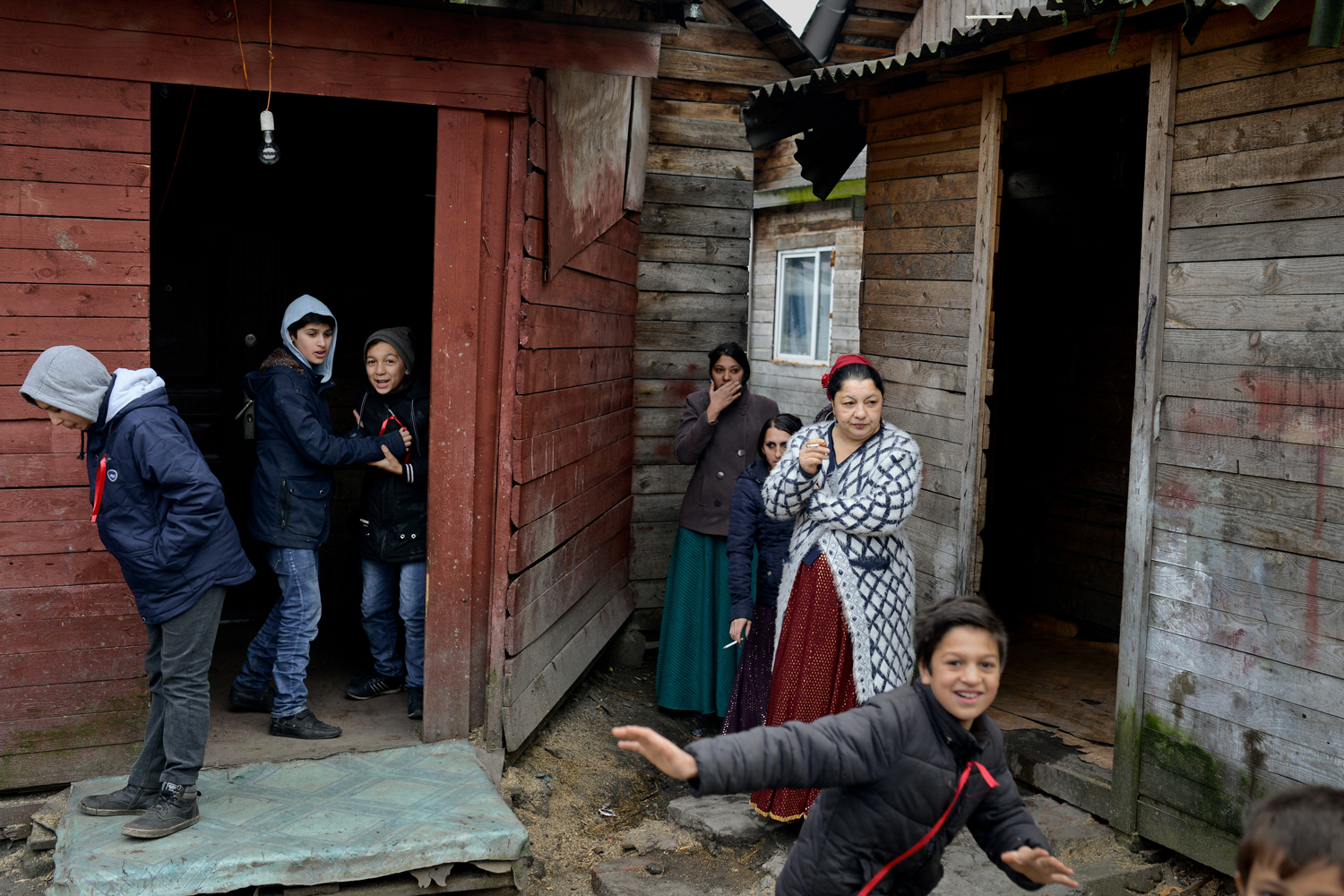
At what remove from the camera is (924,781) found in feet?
8.15

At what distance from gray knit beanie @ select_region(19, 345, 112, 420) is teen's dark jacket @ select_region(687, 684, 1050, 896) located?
274 cm

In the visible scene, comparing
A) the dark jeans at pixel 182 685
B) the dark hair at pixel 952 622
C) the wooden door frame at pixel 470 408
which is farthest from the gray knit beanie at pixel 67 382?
the dark hair at pixel 952 622

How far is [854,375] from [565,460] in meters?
2.05

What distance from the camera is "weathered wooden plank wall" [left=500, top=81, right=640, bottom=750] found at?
4.99m

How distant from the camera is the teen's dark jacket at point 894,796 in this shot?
2.41m

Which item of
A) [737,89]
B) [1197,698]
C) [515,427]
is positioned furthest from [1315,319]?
[737,89]

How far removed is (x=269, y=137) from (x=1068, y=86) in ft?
13.1

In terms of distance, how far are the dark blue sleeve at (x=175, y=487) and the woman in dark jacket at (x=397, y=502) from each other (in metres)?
1.39

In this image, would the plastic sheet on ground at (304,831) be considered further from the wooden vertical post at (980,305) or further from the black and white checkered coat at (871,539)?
the wooden vertical post at (980,305)

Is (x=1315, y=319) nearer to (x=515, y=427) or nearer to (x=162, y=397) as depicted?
(x=515, y=427)

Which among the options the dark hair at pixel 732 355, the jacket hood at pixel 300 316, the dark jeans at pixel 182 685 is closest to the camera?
the dark jeans at pixel 182 685

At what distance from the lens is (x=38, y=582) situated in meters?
4.29

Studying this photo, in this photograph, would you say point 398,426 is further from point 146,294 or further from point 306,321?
point 146,294

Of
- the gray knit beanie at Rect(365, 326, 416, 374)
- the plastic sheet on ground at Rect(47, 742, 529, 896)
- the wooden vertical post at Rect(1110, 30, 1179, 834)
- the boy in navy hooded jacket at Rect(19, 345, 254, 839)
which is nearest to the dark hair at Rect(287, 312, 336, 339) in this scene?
the gray knit beanie at Rect(365, 326, 416, 374)
